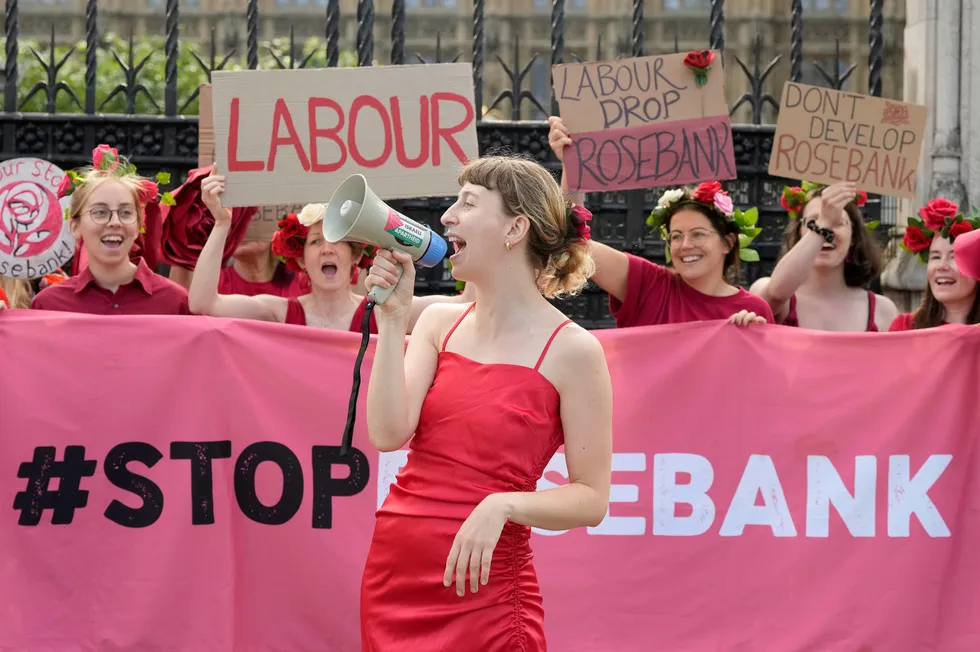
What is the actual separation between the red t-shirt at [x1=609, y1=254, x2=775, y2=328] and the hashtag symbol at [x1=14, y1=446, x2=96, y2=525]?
6.39 ft

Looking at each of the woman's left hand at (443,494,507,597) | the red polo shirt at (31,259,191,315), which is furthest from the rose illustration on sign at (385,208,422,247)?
the red polo shirt at (31,259,191,315)

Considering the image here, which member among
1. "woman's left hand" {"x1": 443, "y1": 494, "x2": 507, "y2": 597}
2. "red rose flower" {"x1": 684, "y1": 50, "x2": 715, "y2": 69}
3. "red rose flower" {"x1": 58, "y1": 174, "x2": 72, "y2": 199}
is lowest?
"woman's left hand" {"x1": 443, "y1": 494, "x2": 507, "y2": 597}

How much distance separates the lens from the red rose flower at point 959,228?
199 inches

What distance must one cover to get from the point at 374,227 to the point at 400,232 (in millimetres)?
60

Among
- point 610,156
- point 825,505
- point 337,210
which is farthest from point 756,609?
point 337,210

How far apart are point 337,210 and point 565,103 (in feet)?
8.04

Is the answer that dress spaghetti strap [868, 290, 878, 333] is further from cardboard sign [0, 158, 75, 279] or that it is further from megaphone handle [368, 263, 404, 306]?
cardboard sign [0, 158, 75, 279]

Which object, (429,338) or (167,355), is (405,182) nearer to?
(167,355)

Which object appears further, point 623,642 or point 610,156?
point 610,156

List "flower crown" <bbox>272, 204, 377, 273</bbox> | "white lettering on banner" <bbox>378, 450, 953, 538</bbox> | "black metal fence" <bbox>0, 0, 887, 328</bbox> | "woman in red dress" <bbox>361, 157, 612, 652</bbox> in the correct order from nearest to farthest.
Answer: "woman in red dress" <bbox>361, 157, 612, 652</bbox> < "white lettering on banner" <bbox>378, 450, 953, 538</bbox> < "flower crown" <bbox>272, 204, 377, 273</bbox> < "black metal fence" <bbox>0, 0, 887, 328</bbox>

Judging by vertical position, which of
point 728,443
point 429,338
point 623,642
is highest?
point 429,338

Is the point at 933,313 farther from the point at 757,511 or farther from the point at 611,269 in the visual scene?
the point at 611,269

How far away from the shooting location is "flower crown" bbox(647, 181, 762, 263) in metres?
4.91

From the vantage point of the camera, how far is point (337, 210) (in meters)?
2.94
